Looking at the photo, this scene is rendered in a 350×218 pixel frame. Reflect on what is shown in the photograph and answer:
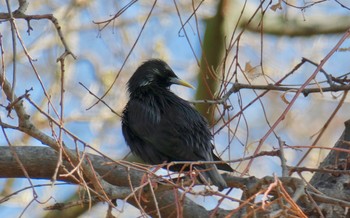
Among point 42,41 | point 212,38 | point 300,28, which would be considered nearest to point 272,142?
point 300,28

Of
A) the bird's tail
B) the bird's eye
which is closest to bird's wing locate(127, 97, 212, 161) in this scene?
the bird's eye

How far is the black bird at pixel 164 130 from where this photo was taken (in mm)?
5316

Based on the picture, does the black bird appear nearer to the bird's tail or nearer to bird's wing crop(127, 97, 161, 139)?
bird's wing crop(127, 97, 161, 139)

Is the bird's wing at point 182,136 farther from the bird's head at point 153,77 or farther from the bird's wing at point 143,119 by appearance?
the bird's head at point 153,77

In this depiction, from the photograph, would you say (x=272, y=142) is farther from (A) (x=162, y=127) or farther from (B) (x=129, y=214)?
(A) (x=162, y=127)

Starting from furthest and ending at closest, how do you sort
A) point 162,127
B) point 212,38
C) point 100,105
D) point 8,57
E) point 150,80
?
point 100,105
point 8,57
point 212,38
point 150,80
point 162,127

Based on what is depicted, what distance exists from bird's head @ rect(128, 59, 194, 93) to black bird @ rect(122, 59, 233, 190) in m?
0.20

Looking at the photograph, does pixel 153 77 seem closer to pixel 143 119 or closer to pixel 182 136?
pixel 143 119

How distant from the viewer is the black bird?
209 inches

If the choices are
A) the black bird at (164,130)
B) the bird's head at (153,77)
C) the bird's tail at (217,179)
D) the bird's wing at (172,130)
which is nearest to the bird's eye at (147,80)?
the bird's head at (153,77)

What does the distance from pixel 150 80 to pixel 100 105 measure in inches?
102

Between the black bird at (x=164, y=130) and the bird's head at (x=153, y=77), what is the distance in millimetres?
196

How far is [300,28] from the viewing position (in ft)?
24.7

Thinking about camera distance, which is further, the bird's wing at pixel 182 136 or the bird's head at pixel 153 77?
the bird's head at pixel 153 77
